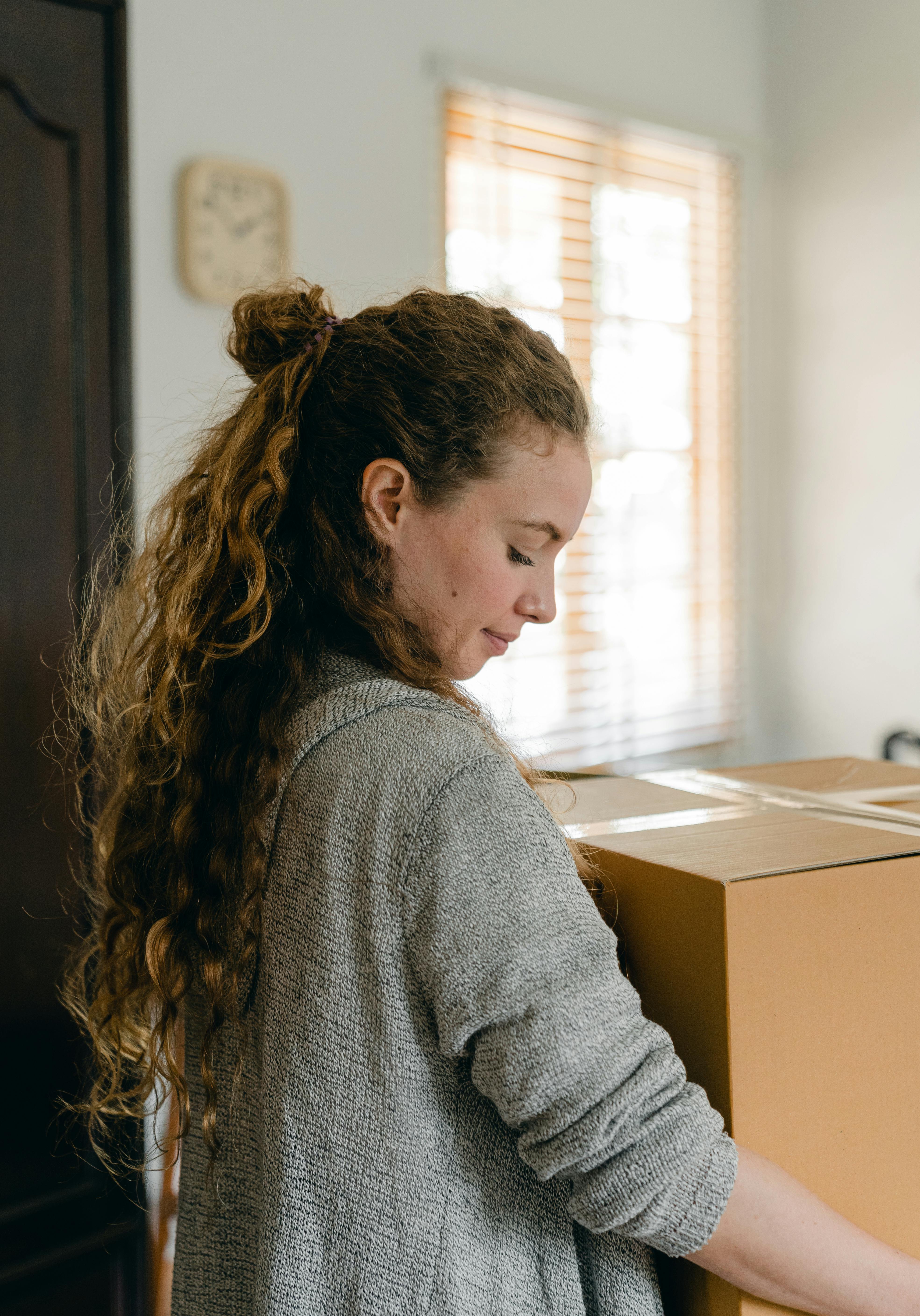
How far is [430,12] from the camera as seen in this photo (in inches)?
84.4

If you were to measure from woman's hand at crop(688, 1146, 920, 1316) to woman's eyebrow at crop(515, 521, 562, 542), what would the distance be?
0.41 meters

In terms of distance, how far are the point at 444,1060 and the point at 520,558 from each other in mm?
335

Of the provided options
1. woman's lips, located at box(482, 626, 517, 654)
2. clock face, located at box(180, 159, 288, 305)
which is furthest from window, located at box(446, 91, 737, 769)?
woman's lips, located at box(482, 626, 517, 654)

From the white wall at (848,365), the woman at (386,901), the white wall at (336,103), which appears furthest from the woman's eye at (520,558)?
the white wall at (848,365)

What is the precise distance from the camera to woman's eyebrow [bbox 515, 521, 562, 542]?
755mm

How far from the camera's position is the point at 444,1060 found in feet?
2.11

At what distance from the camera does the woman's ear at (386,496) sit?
731 mm

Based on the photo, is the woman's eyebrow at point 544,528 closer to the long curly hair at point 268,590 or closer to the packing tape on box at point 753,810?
the long curly hair at point 268,590

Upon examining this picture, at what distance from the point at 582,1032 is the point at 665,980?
0.15 metres

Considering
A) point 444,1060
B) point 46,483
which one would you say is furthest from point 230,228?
point 444,1060

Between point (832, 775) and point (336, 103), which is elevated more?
point (336, 103)

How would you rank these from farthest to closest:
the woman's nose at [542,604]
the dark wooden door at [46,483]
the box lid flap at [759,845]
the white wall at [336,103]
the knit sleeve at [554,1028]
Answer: the white wall at [336,103] → the dark wooden door at [46,483] → the woman's nose at [542,604] → the box lid flap at [759,845] → the knit sleeve at [554,1028]

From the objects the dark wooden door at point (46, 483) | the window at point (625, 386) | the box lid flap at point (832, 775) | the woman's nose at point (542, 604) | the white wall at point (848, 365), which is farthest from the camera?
the white wall at point (848, 365)

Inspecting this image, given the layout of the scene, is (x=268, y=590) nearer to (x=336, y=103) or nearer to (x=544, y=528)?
(x=544, y=528)
